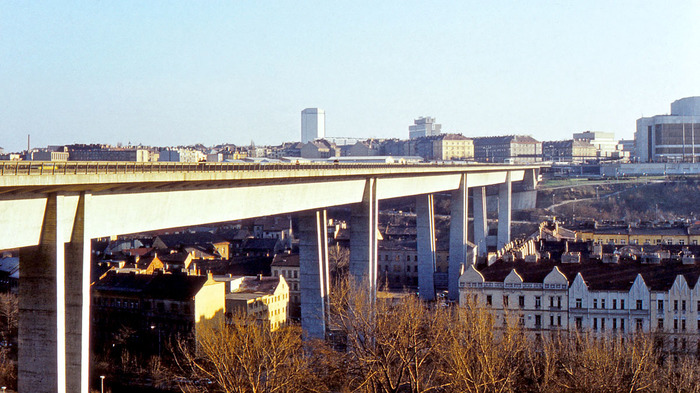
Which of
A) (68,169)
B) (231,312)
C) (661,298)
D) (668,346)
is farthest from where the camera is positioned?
(231,312)

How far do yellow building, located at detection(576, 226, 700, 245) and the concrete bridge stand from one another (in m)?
34.1

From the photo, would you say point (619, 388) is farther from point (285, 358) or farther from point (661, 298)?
point (661, 298)

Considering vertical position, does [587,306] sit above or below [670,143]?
below

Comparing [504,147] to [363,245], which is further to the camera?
[504,147]

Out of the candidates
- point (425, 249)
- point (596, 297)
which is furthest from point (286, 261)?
point (596, 297)

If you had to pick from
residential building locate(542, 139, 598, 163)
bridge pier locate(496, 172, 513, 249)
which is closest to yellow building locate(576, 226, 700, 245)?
bridge pier locate(496, 172, 513, 249)

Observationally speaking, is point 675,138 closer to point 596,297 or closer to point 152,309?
point 596,297

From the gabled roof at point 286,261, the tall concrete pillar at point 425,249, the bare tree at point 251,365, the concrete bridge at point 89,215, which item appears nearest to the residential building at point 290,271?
the gabled roof at point 286,261

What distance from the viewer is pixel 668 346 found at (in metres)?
32.4

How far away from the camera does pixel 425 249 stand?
59.3m

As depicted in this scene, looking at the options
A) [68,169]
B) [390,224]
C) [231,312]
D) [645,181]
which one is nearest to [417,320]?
[68,169]

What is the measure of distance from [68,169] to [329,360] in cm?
1307

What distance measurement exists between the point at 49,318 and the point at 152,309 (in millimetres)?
21482

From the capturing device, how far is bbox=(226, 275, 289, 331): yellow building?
43.7 meters
